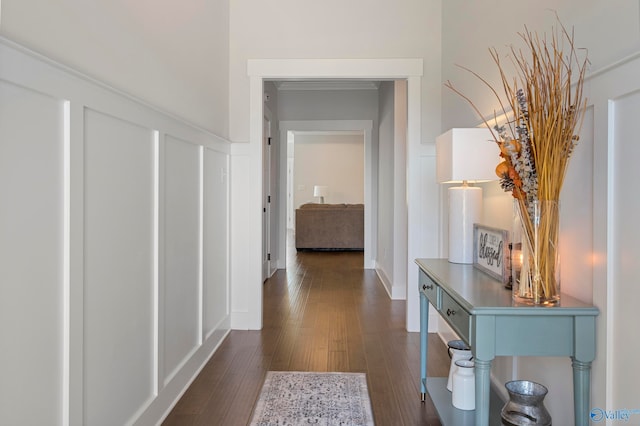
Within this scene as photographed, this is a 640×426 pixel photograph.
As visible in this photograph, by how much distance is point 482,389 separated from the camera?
1.38 metres

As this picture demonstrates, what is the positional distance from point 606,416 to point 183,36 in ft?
8.25

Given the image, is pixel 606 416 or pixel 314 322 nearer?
pixel 606 416

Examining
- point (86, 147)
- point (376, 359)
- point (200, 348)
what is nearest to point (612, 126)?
point (86, 147)

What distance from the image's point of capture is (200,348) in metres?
2.72

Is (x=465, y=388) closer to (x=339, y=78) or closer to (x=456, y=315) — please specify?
(x=456, y=315)

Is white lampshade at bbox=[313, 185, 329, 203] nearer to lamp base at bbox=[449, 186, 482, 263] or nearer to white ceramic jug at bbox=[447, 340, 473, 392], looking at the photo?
lamp base at bbox=[449, 186, 482, 263]

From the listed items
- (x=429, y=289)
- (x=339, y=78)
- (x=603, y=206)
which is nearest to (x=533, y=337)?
(x=603, y=206)

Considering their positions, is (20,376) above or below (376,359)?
above

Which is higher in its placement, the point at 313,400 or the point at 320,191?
the point at 320,191

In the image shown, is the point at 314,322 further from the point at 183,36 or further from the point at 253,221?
the point at 183,36

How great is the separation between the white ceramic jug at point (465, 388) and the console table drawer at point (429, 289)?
0.32 meters

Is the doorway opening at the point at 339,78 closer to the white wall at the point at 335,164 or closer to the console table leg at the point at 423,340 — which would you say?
the console table leg at the point at 423,340

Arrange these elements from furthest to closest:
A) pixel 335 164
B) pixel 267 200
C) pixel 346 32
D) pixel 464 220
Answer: pixel 335 164 < pixel 267 200 < pixel 346 32 < pixel 464 220

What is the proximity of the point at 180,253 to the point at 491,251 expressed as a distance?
154 cm
